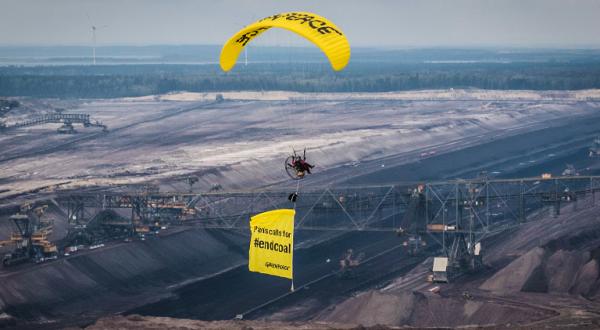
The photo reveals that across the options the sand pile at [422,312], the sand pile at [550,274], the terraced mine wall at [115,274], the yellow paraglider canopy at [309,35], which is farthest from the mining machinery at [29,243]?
the yellow paraglider canopy at [309,35]

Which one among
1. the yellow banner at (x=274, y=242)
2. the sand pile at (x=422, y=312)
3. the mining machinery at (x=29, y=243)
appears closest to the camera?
the yellow banner at (x=274, y=242)

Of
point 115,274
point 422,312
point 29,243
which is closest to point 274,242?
point 422,312

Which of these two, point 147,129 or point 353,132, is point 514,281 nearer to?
point 353,132

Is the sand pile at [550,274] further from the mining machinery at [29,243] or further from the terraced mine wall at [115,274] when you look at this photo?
the mining machinery at [29,243]

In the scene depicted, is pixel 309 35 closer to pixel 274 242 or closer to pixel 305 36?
pixel 305 36

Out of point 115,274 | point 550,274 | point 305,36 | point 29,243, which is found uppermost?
point 305,36

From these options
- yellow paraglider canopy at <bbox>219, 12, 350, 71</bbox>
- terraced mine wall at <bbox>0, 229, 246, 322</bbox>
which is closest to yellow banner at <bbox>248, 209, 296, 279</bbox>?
yellow paraglider canopy at <bbox>219, 12, 350, 71</bbox>

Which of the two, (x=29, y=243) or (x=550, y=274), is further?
(x=29, y=243)
